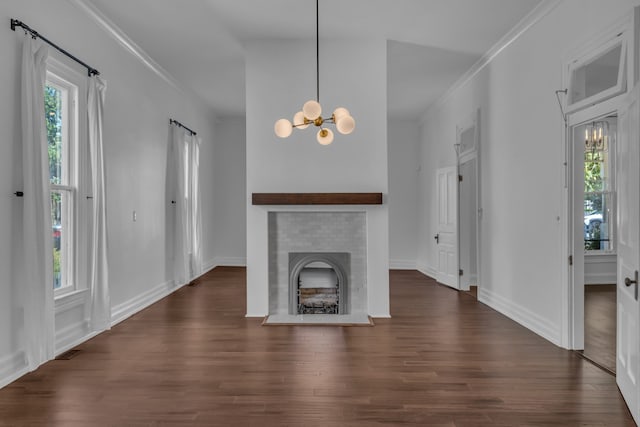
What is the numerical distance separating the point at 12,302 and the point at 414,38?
4.87 meters

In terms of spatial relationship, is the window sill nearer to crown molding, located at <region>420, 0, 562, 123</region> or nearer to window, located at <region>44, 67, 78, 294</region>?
window, located at <region>44, 67, 78, 294</region>

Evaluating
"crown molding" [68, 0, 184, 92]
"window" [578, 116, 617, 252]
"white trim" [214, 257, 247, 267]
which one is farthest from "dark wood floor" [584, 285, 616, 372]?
"white trim" [214, 257, 247, 267]

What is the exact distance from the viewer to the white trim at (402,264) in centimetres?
984

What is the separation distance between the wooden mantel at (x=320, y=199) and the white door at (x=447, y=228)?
2720 millimetres

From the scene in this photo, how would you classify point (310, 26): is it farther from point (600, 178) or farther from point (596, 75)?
point (600, 178)

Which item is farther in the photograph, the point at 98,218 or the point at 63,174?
the point at 98,218

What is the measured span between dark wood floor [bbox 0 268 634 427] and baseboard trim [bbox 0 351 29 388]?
8 cm

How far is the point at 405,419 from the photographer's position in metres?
2.74

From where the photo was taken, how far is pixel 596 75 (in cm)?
380

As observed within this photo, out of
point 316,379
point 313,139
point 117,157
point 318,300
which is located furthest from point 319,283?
point 117,157

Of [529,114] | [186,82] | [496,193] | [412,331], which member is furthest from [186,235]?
[529,114]

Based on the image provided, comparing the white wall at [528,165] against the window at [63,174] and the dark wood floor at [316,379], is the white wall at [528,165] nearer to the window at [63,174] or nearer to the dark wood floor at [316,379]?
the dark wood floor at [316,379]

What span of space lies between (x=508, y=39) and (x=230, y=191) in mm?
6690

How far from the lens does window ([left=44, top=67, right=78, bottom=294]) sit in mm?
4051
